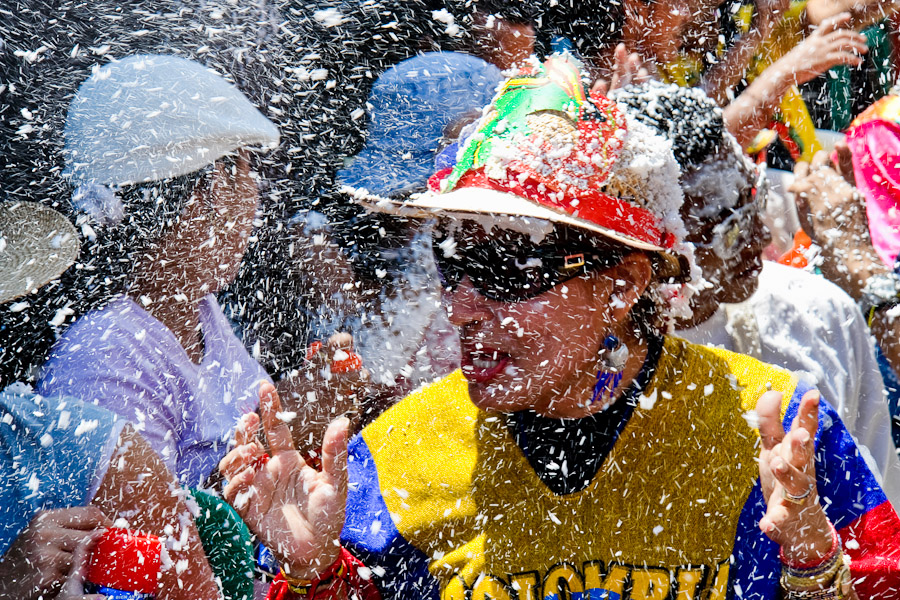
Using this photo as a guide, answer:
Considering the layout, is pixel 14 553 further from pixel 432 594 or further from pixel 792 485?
pixel 792 485

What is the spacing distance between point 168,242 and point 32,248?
431mm

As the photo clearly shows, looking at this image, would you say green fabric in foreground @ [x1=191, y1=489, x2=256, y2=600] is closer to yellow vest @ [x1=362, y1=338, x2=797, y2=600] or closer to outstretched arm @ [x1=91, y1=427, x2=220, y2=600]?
outstretched arm @ [x1=91, y1=427, x2=220, y2=600]

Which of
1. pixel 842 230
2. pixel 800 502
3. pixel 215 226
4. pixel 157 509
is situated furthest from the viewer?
pixel 842 230

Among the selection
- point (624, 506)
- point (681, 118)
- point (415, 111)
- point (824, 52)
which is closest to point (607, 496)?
point (624, 506)

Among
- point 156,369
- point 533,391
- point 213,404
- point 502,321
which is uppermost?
point 502,321

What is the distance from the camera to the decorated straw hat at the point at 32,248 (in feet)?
7.86

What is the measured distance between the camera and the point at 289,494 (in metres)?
1.75

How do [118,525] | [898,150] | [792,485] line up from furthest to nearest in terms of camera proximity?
[898,150] < [118,525] < [792,485]

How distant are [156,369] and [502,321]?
106 cm

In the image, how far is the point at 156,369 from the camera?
2281 millimetres

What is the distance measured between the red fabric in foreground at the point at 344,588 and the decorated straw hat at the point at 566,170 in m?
0.77

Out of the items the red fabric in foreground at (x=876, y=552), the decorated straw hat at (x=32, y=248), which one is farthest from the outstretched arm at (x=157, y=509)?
the red fabric in foreground at (x=876, y=552)

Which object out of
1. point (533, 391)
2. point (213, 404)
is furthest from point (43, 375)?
point (533, 391)

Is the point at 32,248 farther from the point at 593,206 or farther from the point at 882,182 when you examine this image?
the point at 882,182
